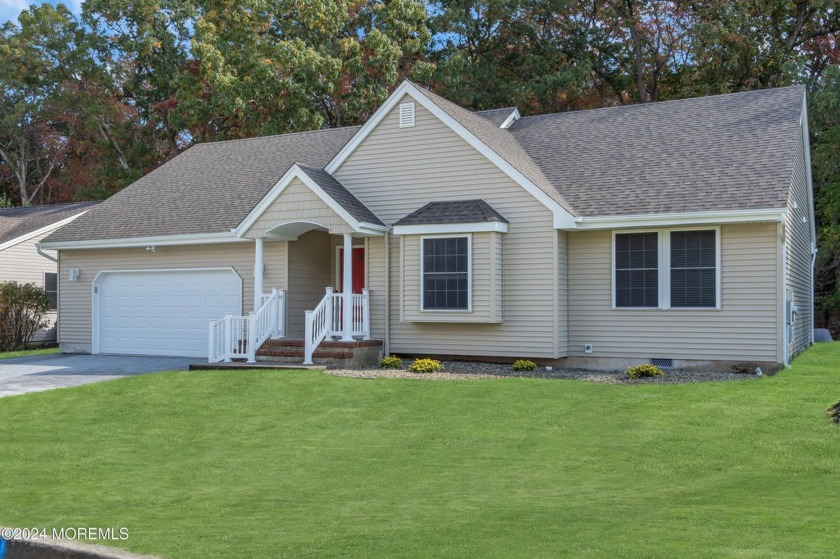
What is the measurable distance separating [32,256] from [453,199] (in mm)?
15963

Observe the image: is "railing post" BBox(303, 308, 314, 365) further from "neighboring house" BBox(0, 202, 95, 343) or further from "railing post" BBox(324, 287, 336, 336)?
"neighboring house" BBox(0, 202, 95, 343)

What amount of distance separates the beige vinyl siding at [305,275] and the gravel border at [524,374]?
302 cm

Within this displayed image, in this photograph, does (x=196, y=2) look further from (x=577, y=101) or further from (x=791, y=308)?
(x=791, y=308)

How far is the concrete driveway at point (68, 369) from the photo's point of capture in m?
15.4

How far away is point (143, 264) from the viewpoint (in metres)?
21.2

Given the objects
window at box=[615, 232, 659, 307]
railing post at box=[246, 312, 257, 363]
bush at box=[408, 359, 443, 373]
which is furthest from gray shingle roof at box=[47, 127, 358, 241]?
window at box=[615, 232, 659, 307]

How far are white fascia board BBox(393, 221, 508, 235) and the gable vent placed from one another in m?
2.31

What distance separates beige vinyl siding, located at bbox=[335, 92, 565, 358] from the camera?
1666cm

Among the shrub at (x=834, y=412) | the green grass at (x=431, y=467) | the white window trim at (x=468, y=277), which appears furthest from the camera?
the white window trim at (x=468, y=277)

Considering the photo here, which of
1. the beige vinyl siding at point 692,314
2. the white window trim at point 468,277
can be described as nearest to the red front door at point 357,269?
the white window trim at point 468,277

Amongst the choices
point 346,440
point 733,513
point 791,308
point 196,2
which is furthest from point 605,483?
point 196,2

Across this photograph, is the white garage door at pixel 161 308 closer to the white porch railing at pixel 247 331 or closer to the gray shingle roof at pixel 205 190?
the gray shingle roof at pixel 205 190

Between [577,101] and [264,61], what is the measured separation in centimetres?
1253

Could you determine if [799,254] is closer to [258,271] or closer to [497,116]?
[497,116]
